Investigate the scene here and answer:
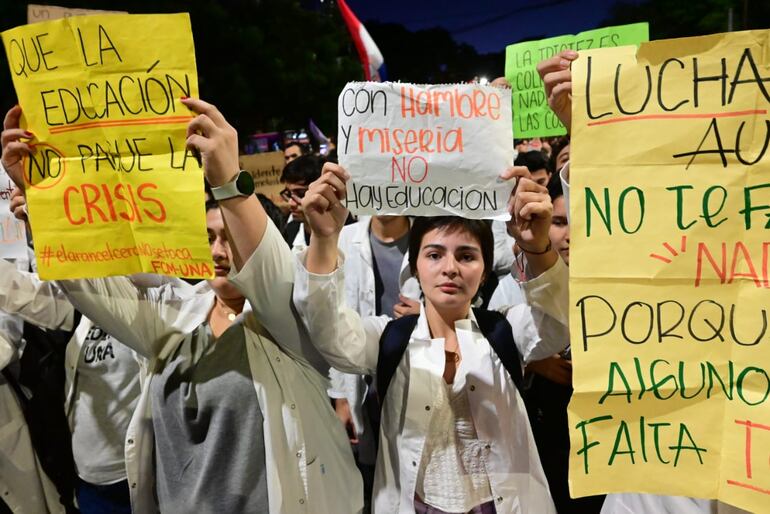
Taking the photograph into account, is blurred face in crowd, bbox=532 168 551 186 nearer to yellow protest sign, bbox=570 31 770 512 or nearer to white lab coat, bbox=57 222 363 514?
white lab coat, bbox=57 222 363 514

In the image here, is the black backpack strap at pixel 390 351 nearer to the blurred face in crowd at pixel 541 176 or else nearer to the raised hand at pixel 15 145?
the raised hand at pixel 15 145

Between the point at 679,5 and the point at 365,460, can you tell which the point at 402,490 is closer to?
the point at 365,460

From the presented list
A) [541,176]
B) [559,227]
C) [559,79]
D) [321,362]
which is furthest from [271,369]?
[541,176]

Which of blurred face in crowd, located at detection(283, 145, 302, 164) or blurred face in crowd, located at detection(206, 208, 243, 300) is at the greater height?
blurred face in crowd, located at detection(283, 145, 302, 164)

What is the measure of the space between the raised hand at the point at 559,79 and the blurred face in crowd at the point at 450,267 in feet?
2.27

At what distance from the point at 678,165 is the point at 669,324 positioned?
0.37 m

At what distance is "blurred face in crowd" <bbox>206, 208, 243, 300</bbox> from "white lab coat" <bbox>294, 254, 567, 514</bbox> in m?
0.43

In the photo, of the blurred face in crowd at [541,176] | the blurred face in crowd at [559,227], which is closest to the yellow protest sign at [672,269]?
the blurred face in crowd at [559,227]

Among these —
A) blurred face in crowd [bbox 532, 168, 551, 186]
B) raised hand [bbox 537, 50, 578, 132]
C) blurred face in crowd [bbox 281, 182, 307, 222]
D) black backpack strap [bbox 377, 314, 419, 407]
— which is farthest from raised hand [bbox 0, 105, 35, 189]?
blurred face in crowd [bbox 532, 168, 551, 186]

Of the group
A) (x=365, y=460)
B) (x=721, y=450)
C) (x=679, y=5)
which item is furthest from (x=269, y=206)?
(x=679, y=5)

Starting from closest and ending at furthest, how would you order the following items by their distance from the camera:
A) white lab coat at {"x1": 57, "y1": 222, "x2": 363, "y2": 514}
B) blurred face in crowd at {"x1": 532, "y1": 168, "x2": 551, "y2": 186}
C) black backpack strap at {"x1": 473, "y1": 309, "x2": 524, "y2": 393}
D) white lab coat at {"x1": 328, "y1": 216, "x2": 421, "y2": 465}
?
1. white lab coat at {"x1": 57, "y1": 222, "x2": 363, "y2": 514}
2. black backpack strap at {"x1": 473, "y1": 309, "x2": 524, "y2": 393}
3. white lab coat at {"x1": 328, "y1": 216, "x2": 421, "y2": 465}
4. blurred face in crowd at {"x1": 532, "y1": 168, "x2": 551, "y2": 186}

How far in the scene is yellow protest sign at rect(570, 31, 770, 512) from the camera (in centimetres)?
146

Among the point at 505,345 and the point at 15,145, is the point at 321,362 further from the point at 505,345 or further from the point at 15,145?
the point at 15,145

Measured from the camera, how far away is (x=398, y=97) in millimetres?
2053
